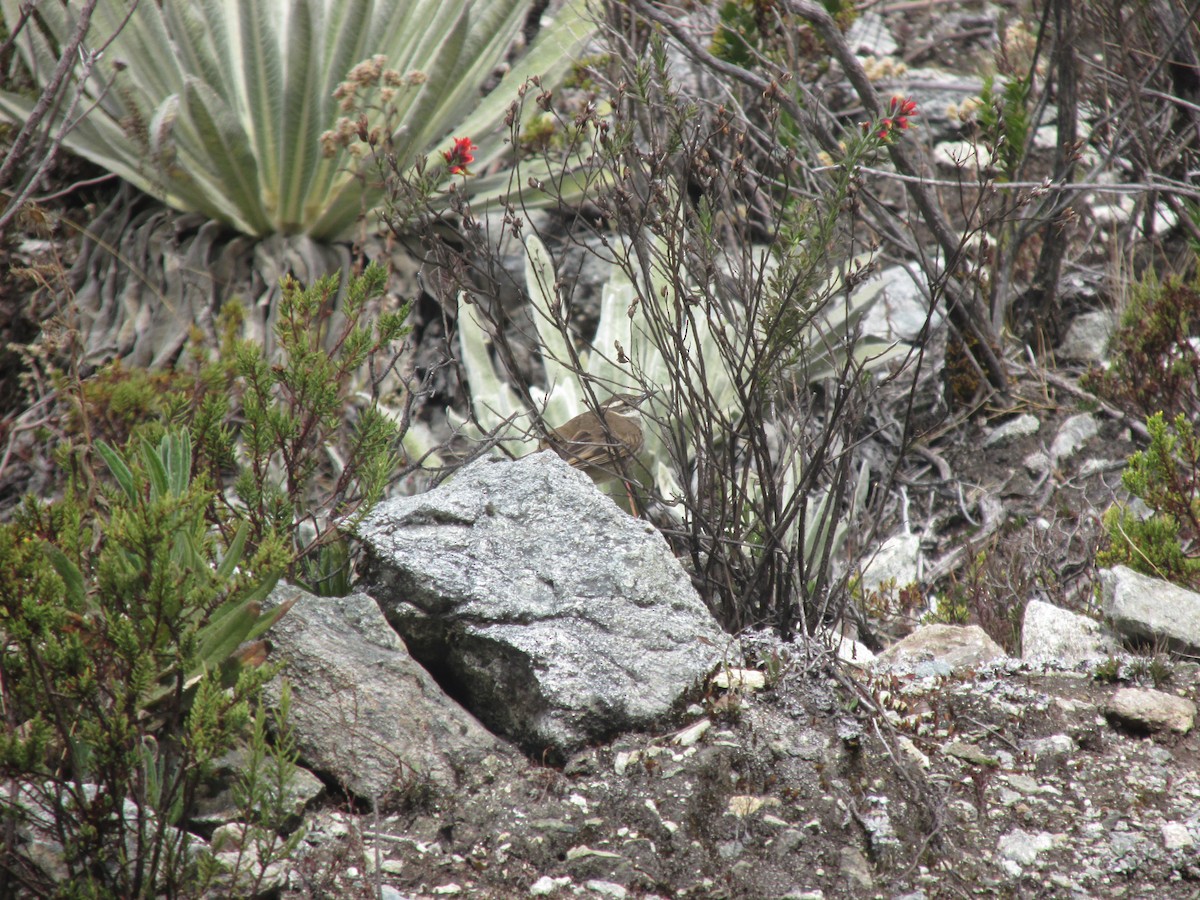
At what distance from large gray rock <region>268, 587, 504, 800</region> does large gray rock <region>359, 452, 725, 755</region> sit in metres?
0.12

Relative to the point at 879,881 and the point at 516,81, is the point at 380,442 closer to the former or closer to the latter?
the point at 879,881

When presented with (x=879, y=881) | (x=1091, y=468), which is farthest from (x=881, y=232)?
(x=879, y=881)

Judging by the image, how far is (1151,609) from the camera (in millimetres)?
2949

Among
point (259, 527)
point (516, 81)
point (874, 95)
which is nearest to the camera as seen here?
point (259, 527)

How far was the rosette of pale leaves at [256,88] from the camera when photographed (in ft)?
14.6

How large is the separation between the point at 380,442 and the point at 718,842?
114cm

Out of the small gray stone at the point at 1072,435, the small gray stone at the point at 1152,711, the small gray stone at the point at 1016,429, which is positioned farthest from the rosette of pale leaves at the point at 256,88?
the small gray stone at the point at 1152,711

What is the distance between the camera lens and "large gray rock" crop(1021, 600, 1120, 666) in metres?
2.98

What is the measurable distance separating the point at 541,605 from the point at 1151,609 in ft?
5.78

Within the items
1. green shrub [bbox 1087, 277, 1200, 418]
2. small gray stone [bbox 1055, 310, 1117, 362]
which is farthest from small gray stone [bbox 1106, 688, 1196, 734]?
small gray stone [bbox 1055, 310, 1117, 362]

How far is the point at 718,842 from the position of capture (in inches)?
79.4

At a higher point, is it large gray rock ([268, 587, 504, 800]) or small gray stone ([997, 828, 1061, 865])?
large gray rock ([268, 587, 504, 800])

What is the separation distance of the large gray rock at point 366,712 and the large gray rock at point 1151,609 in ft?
5.96

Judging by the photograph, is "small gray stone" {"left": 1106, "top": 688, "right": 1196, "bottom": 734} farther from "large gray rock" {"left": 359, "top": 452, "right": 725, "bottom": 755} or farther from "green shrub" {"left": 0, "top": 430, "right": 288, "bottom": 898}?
"green shrub" {"left": 0, "top": 430, "right": 288, "bottom": 898}
